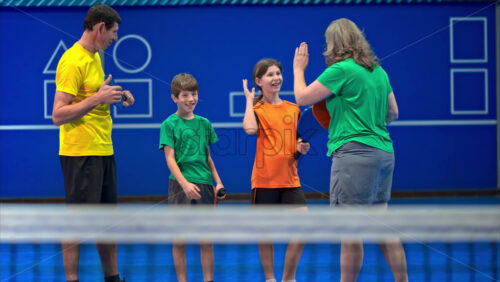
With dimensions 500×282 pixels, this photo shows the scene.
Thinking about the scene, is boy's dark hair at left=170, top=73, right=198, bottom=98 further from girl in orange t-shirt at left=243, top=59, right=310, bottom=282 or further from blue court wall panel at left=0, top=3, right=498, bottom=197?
blue court wall panel at left=0, top=3, right=498, bottom=197

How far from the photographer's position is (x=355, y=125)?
2145mm

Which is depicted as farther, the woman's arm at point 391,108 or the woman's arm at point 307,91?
the woman's arm at point 391,108

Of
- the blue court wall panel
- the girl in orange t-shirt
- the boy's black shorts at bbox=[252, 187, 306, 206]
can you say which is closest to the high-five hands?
the girl in orange t-shirt

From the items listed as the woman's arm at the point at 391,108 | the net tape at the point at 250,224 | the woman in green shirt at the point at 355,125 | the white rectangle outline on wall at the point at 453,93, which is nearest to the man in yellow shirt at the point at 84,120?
the net tape at the point at 250,224

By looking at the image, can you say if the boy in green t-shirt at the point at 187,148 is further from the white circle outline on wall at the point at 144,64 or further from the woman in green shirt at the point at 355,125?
the white circle outline on wall at the point at 144,64

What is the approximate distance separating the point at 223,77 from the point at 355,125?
5.01 meters

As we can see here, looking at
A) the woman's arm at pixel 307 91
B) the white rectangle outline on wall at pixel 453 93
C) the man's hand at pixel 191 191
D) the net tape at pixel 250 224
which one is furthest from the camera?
the white rectangle outline on wall at pixel 453 93

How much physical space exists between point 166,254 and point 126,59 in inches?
139

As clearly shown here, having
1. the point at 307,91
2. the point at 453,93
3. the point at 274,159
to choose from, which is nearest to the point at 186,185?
the point at 274,159

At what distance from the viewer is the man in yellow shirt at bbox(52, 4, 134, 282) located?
2.42 meters

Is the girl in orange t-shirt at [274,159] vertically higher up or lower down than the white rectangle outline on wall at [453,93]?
lower down

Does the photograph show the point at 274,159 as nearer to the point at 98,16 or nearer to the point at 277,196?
the point at 277,196

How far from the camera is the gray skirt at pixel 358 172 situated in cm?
213

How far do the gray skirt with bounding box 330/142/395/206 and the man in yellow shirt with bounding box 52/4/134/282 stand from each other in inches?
40.3
